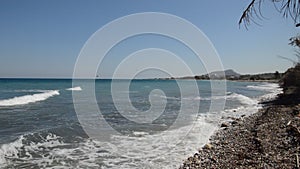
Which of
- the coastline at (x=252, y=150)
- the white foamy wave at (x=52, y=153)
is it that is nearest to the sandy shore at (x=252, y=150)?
the coastline at (x=252, y=150)

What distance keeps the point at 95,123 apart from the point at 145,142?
4647 mm

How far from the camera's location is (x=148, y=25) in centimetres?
905

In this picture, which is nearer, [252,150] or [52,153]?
[252,150]

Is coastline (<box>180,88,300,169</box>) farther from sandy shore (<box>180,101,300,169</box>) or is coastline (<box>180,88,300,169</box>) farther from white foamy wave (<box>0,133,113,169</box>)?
white foamy wave (<box>0,133,113,169</box>)

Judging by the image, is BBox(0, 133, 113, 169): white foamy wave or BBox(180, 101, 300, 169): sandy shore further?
BBox(0, 133, 113, 169): white foamy wave

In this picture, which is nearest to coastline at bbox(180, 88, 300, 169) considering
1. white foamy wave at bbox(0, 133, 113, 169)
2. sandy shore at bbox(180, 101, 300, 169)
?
sandy shore at bbox(180, 101, 300, 169)

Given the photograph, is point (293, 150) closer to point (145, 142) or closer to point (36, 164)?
point (145, 142)

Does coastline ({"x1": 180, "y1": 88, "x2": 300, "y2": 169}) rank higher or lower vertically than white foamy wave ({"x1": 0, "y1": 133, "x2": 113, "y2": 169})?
higher

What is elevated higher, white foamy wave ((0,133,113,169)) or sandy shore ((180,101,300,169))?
sandy shore ((180,101,300,169))

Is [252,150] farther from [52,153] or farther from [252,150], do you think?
[52,153]

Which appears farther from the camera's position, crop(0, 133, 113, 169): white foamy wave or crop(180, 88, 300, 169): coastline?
crop(0, 133, 113, 169): white foamy wave

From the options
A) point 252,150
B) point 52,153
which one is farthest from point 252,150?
point 52,153

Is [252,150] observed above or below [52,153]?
above

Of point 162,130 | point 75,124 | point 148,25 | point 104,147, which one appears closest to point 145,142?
point 104,147
